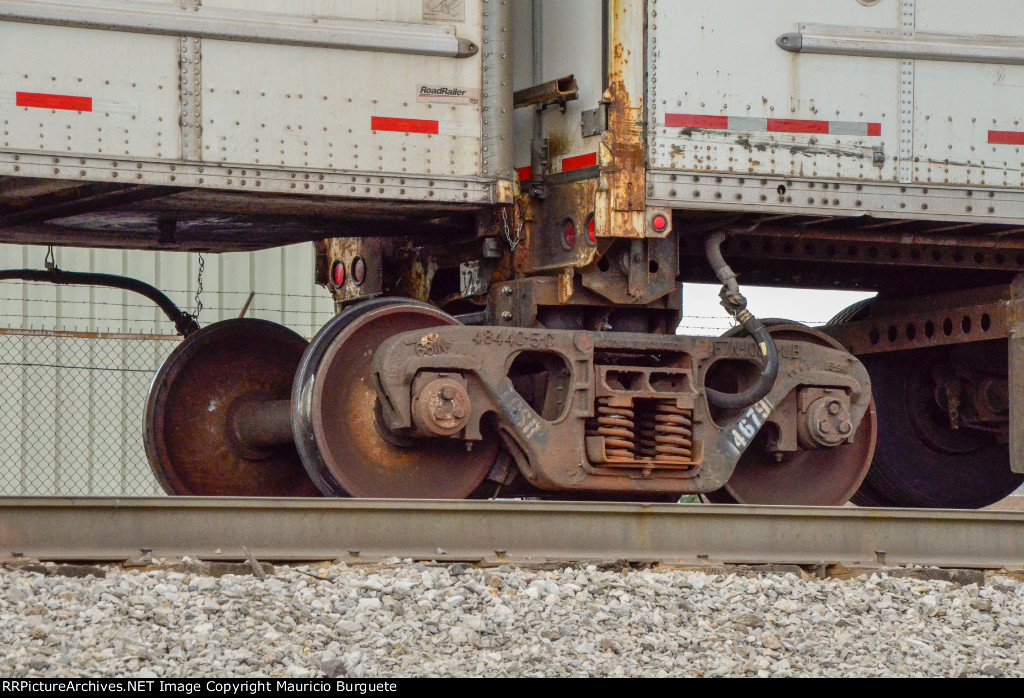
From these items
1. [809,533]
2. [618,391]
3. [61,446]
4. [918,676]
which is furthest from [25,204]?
[61,446]

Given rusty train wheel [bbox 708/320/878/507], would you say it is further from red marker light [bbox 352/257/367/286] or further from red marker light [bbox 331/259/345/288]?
red marker light [bbox 331/259/345/288]

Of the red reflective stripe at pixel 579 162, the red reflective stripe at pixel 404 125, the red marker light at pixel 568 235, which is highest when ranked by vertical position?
the red reflective stripe at pixel 404 125

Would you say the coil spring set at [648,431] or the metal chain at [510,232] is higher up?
the metal chain at [510,232]

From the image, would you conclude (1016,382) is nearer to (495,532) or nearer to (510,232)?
(510,232)

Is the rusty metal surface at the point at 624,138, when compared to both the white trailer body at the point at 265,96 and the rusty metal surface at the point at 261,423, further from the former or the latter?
the rusty metal surface at the point at 261,423

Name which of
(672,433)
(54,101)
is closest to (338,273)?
(672,433)

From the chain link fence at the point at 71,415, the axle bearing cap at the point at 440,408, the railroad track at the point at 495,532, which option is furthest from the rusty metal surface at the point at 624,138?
the chain link fence at the point at 71,415

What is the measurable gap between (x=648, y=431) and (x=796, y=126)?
1855 mm

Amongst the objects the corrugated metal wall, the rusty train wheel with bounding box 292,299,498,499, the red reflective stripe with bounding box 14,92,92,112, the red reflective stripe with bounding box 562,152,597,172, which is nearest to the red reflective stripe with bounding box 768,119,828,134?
the red reflective stripe with bounding box 562,152,597,172

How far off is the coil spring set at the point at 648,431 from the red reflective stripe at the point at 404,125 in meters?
1.70

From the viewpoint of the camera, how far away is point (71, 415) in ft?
49.0

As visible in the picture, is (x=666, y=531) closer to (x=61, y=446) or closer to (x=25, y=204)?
(x=25, y=204)

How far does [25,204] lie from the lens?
759 centimetres

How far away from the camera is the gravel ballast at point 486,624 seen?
4918mm
